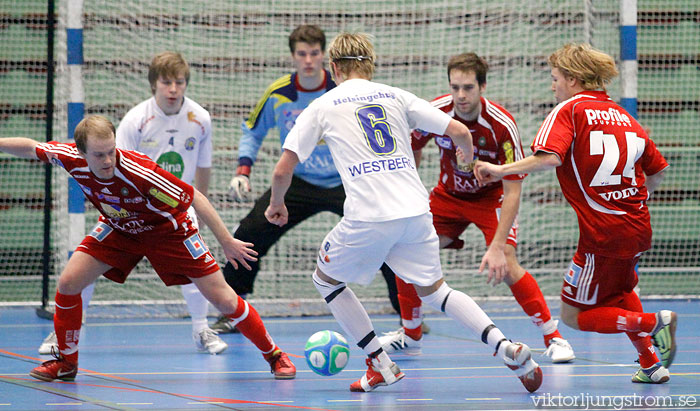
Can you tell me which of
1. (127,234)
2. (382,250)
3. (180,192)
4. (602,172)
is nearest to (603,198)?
(602,172)

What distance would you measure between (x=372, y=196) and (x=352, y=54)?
65cm

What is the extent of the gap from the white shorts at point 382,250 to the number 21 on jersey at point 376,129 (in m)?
0.32

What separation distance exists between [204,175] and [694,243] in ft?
17.3

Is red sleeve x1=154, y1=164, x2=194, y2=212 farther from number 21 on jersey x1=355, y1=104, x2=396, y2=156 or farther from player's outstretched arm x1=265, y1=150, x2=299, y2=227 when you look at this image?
number 21 on jersey x1=355, y1=104, x2=396, y2=156

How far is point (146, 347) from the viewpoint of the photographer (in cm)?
566

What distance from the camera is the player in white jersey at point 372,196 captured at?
381 centimetres

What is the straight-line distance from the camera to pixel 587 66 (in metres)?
4.24

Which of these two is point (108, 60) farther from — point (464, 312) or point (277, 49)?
point (464, 312)

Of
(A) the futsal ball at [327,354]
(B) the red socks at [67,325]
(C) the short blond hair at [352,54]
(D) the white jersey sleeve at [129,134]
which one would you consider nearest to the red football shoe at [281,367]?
(A) the futsal ball at [327,354]

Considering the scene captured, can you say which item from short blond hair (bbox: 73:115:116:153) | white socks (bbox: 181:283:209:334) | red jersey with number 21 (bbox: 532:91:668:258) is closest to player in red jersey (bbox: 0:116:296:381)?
short blond hair (bbox: 73:115:116:153)

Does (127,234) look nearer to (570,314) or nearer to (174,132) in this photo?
(174,132)

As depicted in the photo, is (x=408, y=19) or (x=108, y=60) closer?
(x=108, y=60)

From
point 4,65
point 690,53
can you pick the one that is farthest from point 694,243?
point 4,65

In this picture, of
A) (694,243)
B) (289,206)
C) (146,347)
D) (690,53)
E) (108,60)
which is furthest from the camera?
(690,53)
